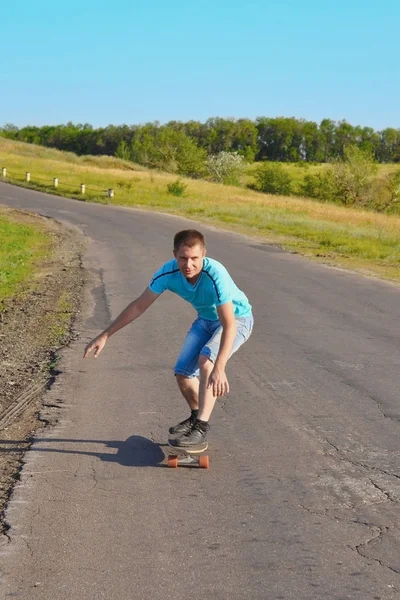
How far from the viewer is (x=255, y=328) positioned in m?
12.3

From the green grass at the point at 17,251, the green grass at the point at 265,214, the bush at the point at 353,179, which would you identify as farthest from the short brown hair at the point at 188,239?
the bush at the point at 353,179

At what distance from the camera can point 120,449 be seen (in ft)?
20.8

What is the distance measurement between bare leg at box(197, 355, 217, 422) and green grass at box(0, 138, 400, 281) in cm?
1404

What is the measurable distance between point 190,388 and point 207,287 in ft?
2.88

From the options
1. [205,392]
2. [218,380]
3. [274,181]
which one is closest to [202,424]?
[205,392]

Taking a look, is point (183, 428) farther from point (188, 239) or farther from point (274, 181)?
point (274, 181)

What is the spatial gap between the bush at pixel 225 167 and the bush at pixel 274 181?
17.2 feet

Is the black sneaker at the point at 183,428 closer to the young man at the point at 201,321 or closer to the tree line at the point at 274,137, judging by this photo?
the young man at the point at 201,321

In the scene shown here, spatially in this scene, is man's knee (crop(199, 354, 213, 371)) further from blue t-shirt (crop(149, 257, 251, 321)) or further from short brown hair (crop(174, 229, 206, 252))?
short brown hair (crop(174, 229, 206, 252))

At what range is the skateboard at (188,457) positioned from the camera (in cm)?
593

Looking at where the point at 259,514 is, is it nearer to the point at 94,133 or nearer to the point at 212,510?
the point at 212,510

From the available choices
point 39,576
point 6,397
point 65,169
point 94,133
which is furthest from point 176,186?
point 94,133

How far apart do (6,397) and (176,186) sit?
50.2 m

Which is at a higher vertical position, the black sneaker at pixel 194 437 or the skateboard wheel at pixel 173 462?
the black sneaker at pixel 194 437
